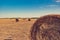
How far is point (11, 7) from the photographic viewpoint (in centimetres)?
108

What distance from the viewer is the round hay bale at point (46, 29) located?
906 mm

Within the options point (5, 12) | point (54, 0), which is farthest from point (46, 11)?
point (5, 12)

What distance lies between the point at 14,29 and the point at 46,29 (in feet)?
0.88

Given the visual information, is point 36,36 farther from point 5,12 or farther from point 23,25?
point 5,12

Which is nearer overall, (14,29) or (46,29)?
(46,29)

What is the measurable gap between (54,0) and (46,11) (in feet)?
0.32

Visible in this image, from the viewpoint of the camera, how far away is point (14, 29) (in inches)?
42.3

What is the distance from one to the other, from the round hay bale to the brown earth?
12 cm

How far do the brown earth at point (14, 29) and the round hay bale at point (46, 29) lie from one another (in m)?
0.12

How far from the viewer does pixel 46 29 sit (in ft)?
3.04

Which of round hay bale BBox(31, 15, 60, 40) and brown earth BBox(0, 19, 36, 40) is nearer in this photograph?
round hay bale BBox(31, 15, 60, 40)

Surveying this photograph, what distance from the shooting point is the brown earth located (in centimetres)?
105

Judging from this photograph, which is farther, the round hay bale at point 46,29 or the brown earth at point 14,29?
the brown earth at point 14,29

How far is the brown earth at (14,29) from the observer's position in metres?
1.05
